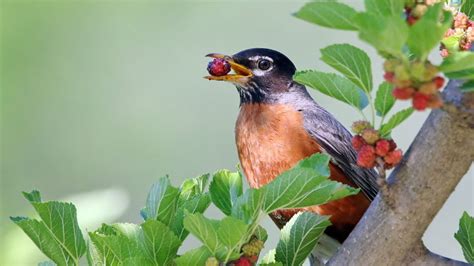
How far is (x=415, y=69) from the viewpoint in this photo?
5.56 ft

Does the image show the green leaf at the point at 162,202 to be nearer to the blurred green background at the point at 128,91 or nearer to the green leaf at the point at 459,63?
the green leaf at the point at 459,63

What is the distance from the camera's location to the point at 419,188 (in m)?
2.00

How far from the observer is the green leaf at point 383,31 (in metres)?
1.63

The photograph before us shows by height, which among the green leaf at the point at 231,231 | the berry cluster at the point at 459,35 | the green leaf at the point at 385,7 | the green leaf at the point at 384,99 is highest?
the green leaf at the point at 385,7

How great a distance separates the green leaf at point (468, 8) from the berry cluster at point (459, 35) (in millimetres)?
55

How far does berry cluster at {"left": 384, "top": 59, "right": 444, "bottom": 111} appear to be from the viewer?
170cm

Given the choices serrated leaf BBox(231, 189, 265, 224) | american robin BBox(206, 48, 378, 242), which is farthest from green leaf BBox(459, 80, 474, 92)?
american robin BBox(206, 48, 378, 242)

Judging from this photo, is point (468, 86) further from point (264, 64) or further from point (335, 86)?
point (264, 64)

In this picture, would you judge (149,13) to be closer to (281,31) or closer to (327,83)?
(281,31)

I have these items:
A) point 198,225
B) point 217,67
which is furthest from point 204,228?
point 217,67

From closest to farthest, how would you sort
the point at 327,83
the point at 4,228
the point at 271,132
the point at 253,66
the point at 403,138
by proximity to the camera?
the point at 327,83
the point at 4,228
the point at 271,132
the point at 253,66
the point at 403,138

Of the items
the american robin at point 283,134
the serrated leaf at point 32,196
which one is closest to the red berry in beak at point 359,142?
the serrated leaf at point 32,196

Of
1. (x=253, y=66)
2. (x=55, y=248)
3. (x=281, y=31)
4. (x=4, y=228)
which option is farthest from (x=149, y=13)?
(x=55, y=248)

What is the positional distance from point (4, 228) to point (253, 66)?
1.41 metres
